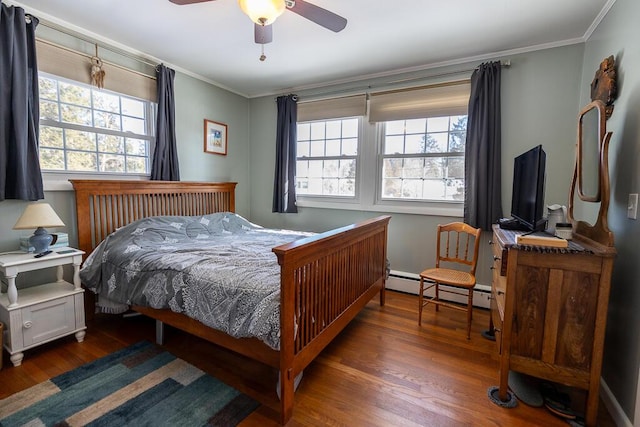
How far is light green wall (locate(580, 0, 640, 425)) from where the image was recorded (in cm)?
153

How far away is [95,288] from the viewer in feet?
7.89

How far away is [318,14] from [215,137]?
2491 mm

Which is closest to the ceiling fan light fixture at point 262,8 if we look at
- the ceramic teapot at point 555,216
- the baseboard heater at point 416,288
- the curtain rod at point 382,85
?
the curtain rod at point 382,85

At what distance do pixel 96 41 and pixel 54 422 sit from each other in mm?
2879

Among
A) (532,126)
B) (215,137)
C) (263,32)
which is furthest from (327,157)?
(532,126)

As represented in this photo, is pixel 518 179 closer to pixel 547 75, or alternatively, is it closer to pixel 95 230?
pixel 547 75

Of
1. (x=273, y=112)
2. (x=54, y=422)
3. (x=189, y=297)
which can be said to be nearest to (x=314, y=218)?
(x=273, y=112)

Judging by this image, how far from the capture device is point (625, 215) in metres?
1.67

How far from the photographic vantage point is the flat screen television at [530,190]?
69.4 inches

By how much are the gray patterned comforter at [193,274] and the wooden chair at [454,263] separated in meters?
1.40

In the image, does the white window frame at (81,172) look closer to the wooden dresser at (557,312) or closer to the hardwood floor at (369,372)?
the hardwood floor at (369,372)

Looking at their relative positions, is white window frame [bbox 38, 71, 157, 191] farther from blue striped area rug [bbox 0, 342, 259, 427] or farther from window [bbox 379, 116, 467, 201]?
window [bbox 379, 116, 467, 201]

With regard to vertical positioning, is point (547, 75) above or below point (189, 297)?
above

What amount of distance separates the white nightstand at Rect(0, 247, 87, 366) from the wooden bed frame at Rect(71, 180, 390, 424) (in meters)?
0.39
